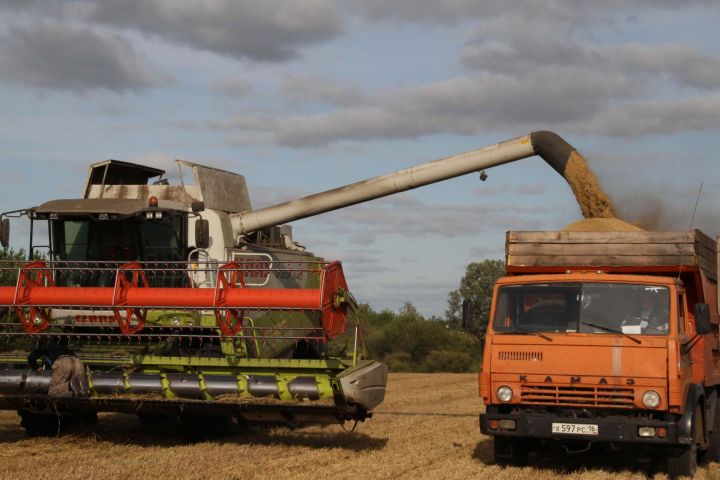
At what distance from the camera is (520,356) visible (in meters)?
9.02

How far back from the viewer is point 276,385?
9.93m

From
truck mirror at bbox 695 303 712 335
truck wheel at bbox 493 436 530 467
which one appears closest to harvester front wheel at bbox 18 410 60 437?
truck wheel at bbox 493 436 530 467

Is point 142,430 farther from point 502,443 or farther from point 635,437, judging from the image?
point 635,437

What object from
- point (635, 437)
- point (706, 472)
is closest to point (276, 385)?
point (635, 437)

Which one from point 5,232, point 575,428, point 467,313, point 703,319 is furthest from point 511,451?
point 5,232

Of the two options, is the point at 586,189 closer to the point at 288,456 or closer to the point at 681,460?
the point at 681,460

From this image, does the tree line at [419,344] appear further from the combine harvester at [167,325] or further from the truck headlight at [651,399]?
the truck headlight at [651,399]

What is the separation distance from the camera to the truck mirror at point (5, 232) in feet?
36.9

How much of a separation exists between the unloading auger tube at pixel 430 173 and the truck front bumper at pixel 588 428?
628cm

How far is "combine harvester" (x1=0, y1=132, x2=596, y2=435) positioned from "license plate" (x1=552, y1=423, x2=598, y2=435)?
212 cm

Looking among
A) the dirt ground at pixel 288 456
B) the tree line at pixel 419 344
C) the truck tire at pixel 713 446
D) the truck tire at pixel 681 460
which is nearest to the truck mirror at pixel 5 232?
the dirt ground at pixel 288 456

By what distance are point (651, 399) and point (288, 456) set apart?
→ 3.64m

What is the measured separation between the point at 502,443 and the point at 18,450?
16.6 feet

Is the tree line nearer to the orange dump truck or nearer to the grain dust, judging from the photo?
the grain dust
